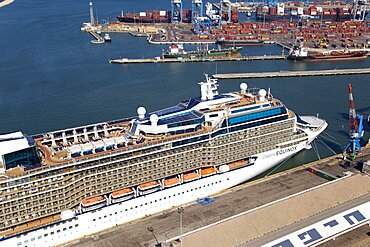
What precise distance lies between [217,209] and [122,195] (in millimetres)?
7294

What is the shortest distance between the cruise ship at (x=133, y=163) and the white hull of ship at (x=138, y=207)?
0.07 metres

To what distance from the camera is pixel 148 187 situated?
28766 millimetres

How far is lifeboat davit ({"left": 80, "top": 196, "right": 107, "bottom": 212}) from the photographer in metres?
26.5

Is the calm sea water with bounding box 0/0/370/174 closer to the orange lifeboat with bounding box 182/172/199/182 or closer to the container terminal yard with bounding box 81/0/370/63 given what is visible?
the container terminal yard with bounding box 81/0/370/63

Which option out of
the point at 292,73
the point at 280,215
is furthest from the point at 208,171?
the point at 292,73

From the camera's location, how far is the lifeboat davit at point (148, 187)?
28.6m

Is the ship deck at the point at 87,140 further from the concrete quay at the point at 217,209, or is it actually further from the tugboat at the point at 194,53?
the tugboat at the point at 194,53

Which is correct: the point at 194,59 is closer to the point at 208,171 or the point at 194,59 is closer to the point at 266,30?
the point at 266,30

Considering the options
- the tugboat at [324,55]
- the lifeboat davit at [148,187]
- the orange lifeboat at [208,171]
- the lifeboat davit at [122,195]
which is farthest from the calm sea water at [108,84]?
the lifeboat davit at [122,195]

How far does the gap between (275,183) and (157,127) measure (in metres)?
11.2

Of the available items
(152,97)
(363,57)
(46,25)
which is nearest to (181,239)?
(152,97)

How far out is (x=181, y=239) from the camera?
77.5ft

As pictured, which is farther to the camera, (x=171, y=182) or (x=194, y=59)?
(x=194, y=59)

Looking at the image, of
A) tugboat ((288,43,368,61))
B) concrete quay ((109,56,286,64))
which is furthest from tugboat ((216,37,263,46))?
tugboat ((288,43,368,61))
